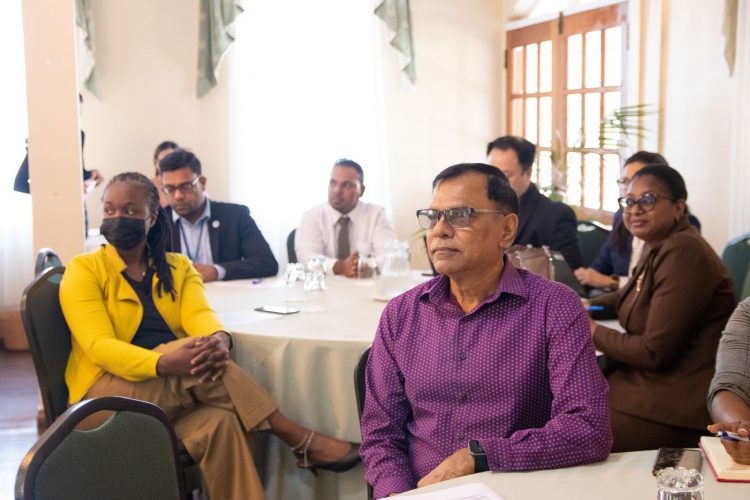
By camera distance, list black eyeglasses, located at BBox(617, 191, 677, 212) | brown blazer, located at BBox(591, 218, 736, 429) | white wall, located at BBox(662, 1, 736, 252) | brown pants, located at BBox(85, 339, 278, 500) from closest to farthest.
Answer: brown blazer, located at BBox(591, 218, 736, 429)
brown pants, located at BBox(85, 339, 278, 500)
black eyeglasses, located at BBox(617, 191, 677, 212)
white wall, located at BBox(662, 1, 736, 252)

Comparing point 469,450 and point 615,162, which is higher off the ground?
point 615,162

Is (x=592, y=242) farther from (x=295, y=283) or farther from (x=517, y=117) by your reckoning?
(x=517, y=117)

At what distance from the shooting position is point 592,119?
20.3ft

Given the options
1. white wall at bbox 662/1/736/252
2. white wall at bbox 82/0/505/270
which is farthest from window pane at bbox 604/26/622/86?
white wall at bbox 82/0/505/270

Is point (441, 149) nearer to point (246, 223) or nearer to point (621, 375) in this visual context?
point (246, 223)

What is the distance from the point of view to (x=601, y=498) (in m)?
1.68

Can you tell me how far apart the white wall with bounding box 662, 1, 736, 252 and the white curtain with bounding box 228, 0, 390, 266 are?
7.69 feet

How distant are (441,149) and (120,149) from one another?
2.51m

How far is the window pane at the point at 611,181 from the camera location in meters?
5.90

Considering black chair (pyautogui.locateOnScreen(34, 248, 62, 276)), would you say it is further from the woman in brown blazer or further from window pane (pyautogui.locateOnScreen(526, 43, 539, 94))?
window pane (pyautogui.locateOnScreen(526, 43, 539, 94))

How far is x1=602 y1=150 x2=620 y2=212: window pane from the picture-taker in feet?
19.4

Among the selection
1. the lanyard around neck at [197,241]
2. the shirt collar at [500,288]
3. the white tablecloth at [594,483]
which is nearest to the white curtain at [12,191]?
the lanyard around neck at [197,241]

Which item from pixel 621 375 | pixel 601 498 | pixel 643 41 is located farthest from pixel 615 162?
pixel 601 498

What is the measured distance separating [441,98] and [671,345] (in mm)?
4672
